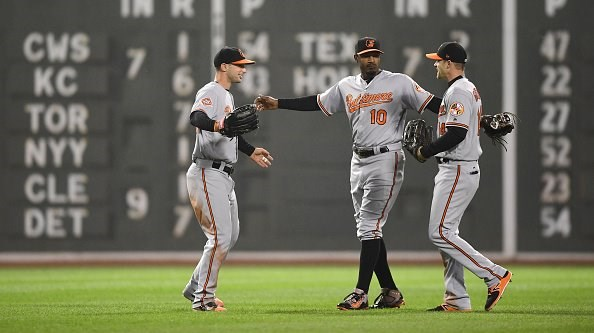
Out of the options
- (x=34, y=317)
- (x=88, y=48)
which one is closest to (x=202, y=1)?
Answer: (x=88, y=48)

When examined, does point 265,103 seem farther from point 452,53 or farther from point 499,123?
point 499,123

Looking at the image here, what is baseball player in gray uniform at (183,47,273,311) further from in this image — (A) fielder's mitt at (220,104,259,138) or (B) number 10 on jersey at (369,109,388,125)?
(B) number 10 on jersey at (369,109,388,125)

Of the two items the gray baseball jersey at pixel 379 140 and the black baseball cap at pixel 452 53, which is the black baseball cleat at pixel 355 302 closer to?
the gray baseball jersey at pixel 379 140

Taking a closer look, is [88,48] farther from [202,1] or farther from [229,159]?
[229,159]

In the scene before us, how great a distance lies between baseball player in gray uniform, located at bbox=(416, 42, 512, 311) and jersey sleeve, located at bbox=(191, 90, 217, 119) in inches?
49.9

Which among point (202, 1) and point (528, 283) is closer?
point (528, 283)

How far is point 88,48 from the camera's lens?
12000mm

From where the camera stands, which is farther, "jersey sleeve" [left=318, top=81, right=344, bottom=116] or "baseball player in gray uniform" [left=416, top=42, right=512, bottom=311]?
"jersey sleeve" [left=318, top=81, right=344, bottom=116]

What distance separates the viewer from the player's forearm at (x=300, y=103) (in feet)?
24.1

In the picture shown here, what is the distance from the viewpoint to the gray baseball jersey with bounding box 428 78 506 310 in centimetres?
666

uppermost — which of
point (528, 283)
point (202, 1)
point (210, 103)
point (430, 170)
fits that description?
point (202, 1)

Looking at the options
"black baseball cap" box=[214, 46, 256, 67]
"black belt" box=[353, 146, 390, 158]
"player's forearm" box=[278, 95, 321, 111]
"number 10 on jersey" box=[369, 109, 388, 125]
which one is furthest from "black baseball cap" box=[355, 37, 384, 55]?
"black baseball cap" box=[214, 46, 256, 67]

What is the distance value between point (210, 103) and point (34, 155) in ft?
18.7

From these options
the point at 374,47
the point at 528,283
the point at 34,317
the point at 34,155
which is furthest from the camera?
the point at 34,155
